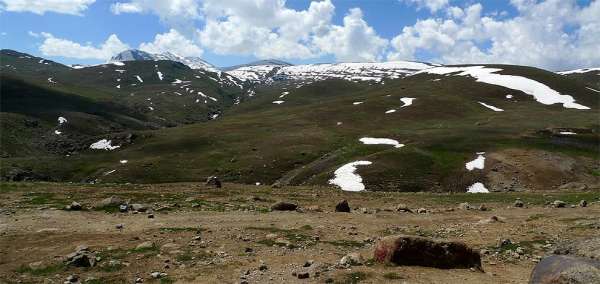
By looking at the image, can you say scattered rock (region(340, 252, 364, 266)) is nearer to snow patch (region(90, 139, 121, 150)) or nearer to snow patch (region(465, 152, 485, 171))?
snow patch (region(465, 152, 485, 171))

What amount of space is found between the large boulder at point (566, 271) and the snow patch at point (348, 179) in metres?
50.7

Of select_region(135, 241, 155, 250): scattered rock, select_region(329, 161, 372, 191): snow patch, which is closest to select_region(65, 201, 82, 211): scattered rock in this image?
select_region(135, 241, 155, 250): scattered rock

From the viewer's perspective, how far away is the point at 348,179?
69438mm

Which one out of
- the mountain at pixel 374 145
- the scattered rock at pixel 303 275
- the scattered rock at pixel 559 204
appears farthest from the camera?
the mountain at pixel 374 145

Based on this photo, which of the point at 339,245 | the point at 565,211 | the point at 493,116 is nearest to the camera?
the point at 339,245

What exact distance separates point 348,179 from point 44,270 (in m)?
52.8

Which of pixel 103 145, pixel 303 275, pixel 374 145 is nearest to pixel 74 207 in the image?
pixel 303 275

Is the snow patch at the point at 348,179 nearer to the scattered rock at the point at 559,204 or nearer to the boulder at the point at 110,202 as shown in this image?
the scattered rock at the point at 559,204

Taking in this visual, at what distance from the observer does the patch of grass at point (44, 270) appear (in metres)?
19.2

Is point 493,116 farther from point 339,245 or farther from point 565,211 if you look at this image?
point 339,245

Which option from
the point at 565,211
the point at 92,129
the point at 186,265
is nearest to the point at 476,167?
the point at 565,211

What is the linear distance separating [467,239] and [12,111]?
7479 inches

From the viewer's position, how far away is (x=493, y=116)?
427 feet

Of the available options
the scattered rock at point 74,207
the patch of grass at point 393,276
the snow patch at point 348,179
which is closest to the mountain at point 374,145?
the snow patch at point 348,179
